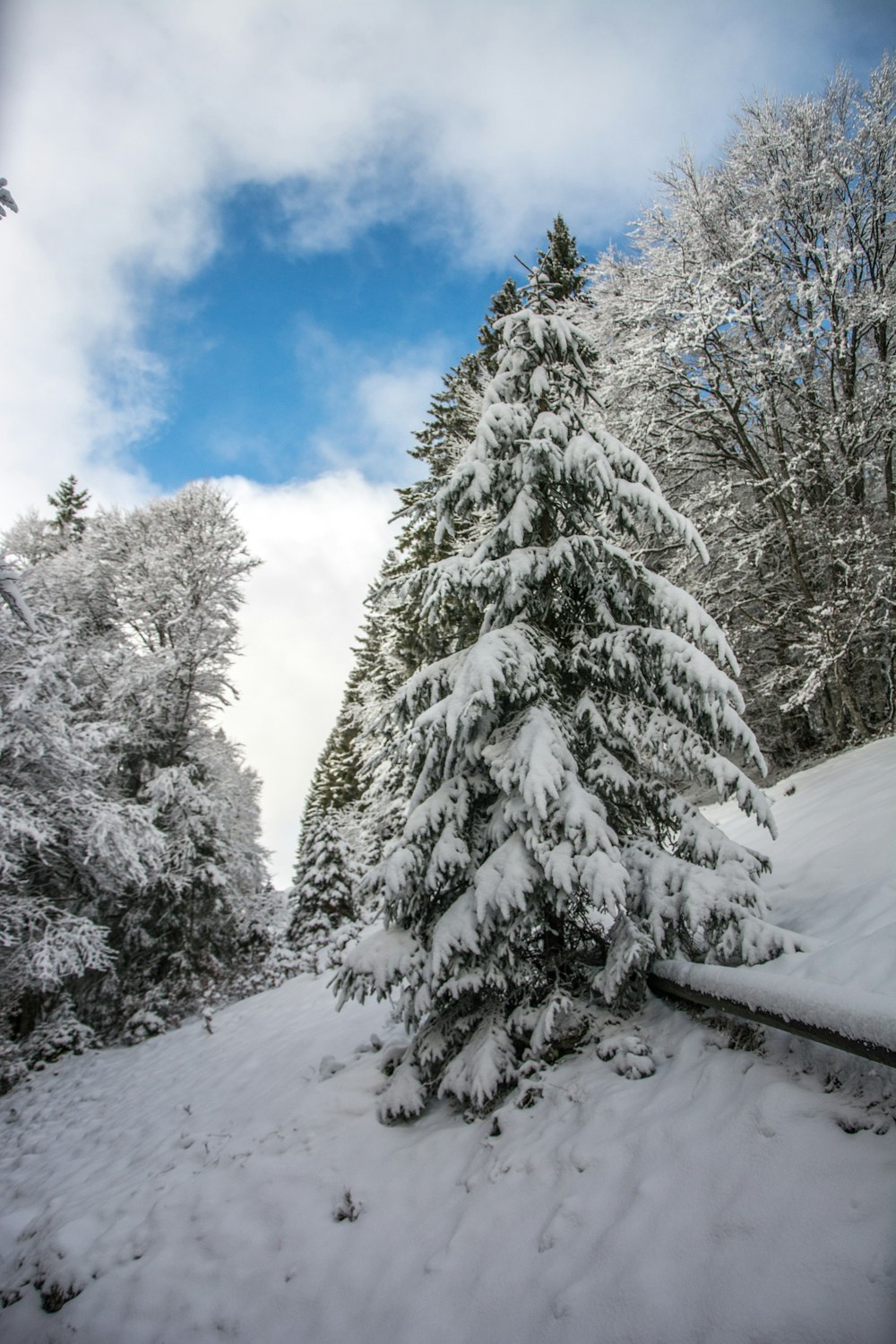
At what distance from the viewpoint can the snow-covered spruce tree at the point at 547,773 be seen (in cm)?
474

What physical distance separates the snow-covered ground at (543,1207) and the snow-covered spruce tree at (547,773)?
571 mm

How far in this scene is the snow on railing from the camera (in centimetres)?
293

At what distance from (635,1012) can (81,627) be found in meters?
17.2

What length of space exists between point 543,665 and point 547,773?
1280mm

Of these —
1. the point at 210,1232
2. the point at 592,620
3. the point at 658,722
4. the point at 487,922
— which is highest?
the point at 592,620

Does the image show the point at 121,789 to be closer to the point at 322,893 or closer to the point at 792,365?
the point at 322,893

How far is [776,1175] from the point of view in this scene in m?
2.92

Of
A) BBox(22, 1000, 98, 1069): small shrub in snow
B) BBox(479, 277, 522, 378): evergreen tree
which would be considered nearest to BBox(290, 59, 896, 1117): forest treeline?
BBox(479, 277, 522, 378): evergreen tree

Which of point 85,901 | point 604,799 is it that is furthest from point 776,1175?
point 85,901

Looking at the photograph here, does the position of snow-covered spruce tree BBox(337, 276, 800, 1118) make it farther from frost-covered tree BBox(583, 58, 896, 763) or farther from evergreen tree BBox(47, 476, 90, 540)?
evergreen tree BBox(47, 476, 90, 540)

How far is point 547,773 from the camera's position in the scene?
473cm

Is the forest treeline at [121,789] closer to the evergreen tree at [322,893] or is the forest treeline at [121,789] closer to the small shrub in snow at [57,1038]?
the small shrub in snow at [57,1038]

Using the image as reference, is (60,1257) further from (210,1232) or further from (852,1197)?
(852,1197)

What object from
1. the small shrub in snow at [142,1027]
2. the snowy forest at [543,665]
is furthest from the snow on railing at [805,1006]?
the small shrub in snow at [142,1027]
